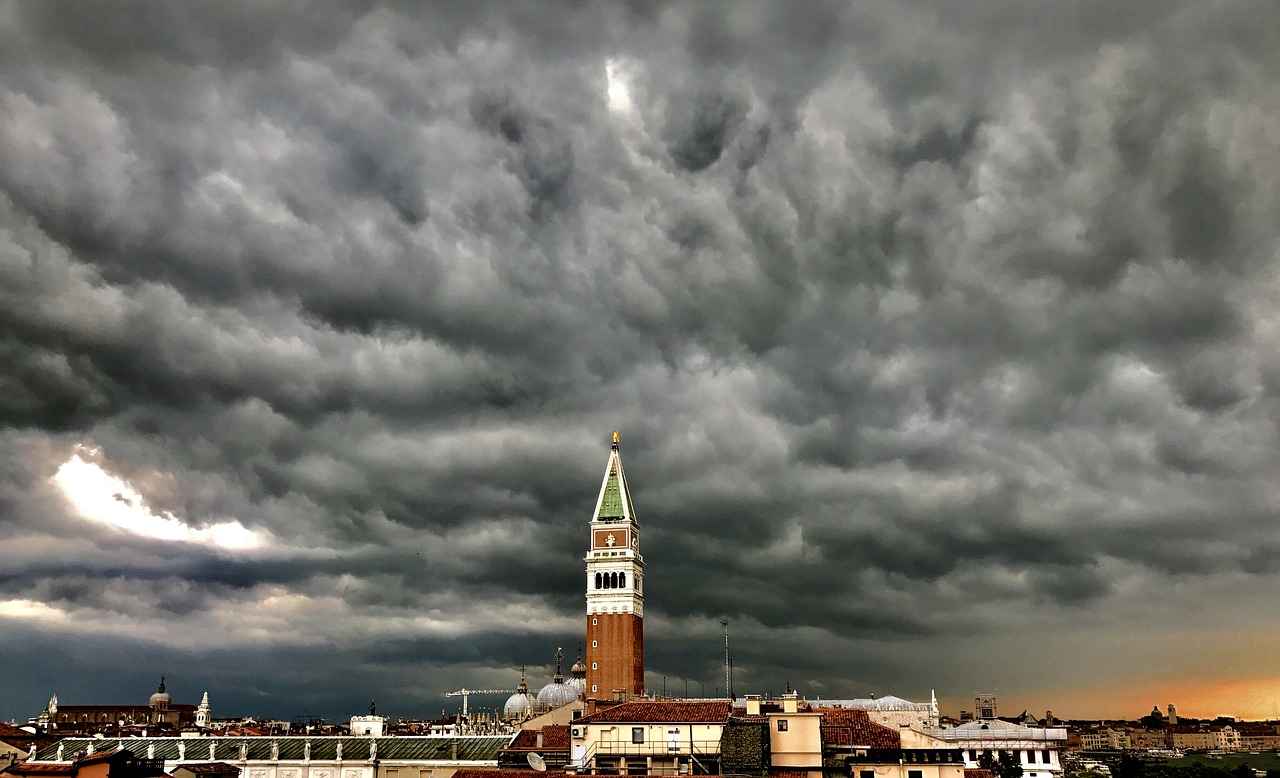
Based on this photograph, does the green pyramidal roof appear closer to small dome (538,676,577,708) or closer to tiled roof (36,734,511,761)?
small dome (538,676,577,708)

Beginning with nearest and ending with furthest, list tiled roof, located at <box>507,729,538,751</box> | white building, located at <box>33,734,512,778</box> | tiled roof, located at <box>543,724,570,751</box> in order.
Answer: tiled roof, located at <box>543,724,570,751</box> → tiled roof, located at <box>507,729,538,751</box> → white building, located at <box>33,734,512,778</box>

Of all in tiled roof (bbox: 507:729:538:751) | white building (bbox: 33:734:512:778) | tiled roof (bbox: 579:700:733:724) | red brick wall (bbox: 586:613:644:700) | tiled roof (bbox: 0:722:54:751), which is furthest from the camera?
red brick wall (bbox: 586:613:644:700)

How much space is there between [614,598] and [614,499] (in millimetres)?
18161

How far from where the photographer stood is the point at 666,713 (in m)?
71.5

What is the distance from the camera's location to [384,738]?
108 metres

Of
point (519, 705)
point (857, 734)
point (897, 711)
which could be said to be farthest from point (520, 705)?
point (857, 734)

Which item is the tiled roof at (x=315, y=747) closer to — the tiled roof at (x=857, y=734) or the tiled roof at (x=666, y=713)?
the tiled roof at (x=666, y=713)

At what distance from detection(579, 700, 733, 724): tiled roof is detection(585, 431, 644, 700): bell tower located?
3731 inches

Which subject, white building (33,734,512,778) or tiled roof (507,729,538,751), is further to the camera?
white building (33,734,512,778)

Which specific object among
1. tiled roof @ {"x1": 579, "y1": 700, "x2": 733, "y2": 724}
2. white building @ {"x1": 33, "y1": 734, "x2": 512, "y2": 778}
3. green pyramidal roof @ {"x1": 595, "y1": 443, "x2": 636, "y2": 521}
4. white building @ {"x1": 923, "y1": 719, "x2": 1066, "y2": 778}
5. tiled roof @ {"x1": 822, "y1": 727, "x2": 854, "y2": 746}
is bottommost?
white building @ {"x1": 923, "y1": 719, "x2": 1066, "y2": 778}

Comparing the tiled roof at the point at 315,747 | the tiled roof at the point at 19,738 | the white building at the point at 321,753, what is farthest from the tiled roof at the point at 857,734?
the tiled roof at the point at 19,738

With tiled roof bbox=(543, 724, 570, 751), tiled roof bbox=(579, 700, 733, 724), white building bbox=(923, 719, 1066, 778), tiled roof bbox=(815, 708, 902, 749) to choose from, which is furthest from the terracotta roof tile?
white building bbox=(923, 719, 1066, 778)

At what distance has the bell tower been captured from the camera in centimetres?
17243

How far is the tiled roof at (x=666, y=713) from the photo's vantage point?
70.2 metres
